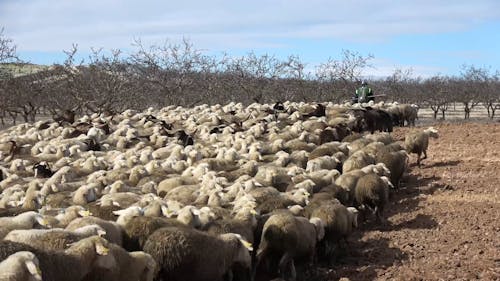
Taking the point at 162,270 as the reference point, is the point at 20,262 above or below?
above

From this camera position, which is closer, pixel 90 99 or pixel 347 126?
pixel 347 126

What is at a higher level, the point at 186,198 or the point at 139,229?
the point at 139,229

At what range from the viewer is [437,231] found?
9586 millimetres

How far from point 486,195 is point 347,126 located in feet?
27.3

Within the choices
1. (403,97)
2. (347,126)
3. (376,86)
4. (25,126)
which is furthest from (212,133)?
(376,86)

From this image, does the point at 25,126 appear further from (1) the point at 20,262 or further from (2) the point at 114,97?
(1) the point at 20,262

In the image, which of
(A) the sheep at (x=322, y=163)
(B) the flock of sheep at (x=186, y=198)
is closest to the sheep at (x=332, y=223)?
(B) the flock of sheep at (x=186, y=198)

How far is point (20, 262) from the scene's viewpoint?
5.10m

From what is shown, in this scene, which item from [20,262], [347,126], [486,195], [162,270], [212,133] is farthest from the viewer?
[347,126]

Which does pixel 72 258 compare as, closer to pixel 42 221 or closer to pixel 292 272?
pixel 42 221

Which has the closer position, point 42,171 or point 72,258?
point 72,258

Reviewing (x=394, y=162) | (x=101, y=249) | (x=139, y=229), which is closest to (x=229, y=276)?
(x=139, y=229)

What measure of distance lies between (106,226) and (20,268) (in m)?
2.00

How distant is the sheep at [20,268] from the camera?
4957 mm
